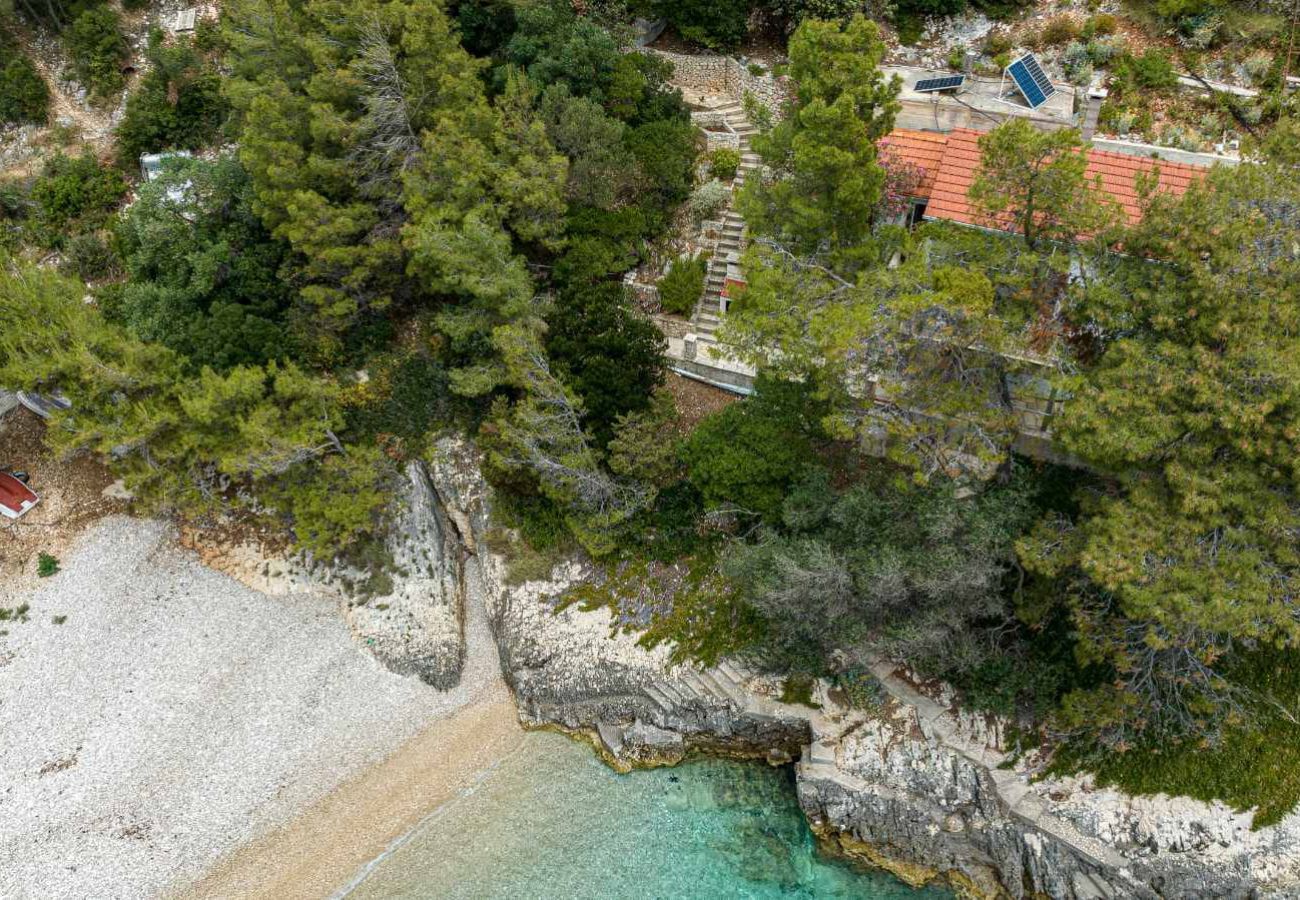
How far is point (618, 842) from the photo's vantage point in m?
22.4

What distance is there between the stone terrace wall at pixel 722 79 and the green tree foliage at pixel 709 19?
2.36 feet

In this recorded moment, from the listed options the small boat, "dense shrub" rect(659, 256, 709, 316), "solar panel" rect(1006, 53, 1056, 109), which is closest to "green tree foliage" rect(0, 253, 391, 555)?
the small boat

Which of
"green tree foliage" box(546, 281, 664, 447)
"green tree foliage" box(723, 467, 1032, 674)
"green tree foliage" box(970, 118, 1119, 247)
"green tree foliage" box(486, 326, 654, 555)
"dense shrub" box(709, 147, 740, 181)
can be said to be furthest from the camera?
"dense shrub" box(709, 147, 740, 181)

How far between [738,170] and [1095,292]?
14945 millimetres

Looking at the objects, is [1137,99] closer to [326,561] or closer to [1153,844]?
[1153,844]

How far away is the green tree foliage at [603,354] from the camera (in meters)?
24.0

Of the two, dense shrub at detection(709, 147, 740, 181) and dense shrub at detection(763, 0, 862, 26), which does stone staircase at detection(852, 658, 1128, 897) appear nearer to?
dense shrub at detection(709, 147, 740, 181)

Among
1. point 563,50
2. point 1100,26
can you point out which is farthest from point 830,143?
point 1100,26

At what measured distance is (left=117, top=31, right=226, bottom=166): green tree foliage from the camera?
3306cm

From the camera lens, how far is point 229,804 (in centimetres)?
2356

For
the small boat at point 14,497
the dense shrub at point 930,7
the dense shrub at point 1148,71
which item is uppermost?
the dense shrub at point 930,7

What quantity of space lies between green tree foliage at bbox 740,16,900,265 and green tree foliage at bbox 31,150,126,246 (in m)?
28.2

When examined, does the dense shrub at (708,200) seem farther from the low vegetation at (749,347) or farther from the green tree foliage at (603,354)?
the green tree foliage at (603,354)

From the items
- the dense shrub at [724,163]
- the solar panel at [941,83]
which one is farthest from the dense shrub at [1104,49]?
the dense shrub at [724,163]
